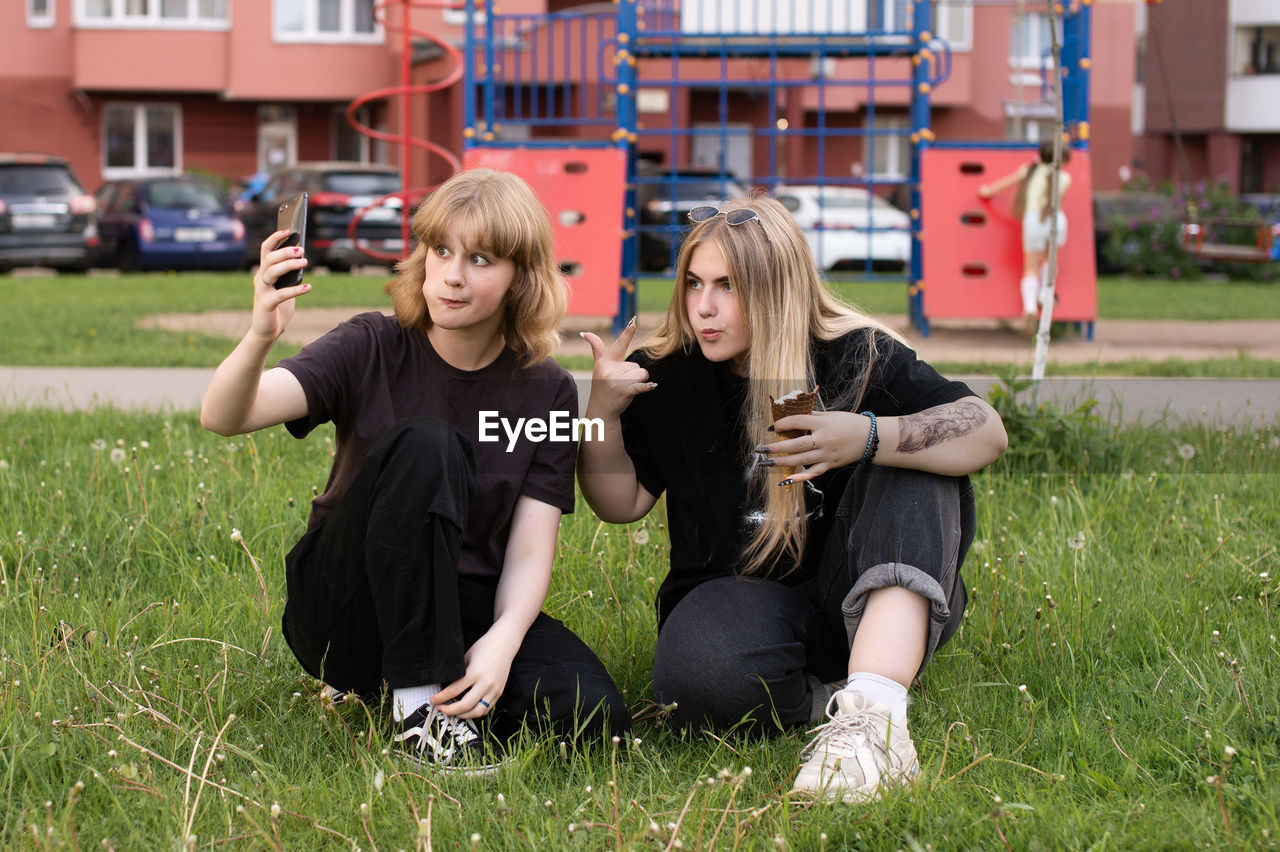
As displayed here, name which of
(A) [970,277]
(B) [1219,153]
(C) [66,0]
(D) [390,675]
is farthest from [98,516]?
(B) [1219,153]

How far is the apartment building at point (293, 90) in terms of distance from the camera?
29.2 m

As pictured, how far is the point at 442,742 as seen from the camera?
252 centimetres

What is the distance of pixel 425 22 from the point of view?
93.2 feet

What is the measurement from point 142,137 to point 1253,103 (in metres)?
25.8

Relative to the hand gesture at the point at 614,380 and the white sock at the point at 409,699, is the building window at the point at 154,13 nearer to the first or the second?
the hand gesture at the point at 614,380

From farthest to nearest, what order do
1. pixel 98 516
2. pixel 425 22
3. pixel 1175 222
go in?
1. pixel 425 22
2. pixel 1175 222
3. pixel 98 516

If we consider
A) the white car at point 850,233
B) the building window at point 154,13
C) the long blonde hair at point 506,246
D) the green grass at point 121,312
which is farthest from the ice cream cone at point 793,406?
the building window at point 154,13

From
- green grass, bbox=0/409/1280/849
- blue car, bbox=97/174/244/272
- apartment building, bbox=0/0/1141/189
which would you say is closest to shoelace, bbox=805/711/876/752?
green grass, bbox=0/409/1280/849

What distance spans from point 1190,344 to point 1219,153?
27383 millimetres

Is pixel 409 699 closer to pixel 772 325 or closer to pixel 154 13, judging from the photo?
pixel 772 325

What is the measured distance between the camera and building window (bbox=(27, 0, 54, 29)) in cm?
2981

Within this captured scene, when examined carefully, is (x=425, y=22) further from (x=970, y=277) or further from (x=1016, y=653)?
(x=1016, y=653)

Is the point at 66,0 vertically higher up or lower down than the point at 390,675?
higher up

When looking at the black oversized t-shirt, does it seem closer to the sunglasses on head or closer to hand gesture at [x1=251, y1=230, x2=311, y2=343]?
hand gesture at [x1=251, y1=230, x2=311, y2=343]
